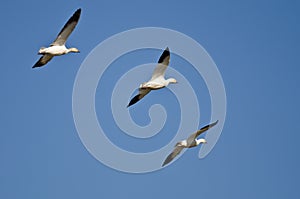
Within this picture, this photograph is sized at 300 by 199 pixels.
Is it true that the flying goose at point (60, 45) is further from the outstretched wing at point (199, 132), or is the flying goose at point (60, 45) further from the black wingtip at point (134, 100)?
the outstretched wing at point (199, 132)

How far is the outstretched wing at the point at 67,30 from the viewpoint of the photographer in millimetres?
43656

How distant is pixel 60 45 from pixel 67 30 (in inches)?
37.3

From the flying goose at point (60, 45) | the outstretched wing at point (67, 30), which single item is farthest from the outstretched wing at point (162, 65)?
the outstretched wing at point (67, 30)

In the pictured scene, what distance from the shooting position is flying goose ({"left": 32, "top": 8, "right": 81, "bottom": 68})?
43.8 m

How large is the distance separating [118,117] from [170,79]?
124 inches

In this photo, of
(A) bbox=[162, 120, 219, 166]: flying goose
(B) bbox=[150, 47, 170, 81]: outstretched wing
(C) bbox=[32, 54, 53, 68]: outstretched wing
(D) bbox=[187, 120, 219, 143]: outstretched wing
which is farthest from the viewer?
(A) bbox=[162, 120, 219, 166]: flying goose

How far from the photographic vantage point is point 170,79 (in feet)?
152

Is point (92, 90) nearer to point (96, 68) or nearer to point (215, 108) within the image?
point (96, 68)

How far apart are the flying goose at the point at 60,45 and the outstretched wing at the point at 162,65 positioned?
11.3 ft

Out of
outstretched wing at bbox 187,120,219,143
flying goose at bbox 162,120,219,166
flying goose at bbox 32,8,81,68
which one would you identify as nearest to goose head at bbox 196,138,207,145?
flying goose at bbox 162,120,219,166

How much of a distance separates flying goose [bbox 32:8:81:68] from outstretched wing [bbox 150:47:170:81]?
135 inches

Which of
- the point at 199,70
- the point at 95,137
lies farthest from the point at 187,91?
the point at 95,137

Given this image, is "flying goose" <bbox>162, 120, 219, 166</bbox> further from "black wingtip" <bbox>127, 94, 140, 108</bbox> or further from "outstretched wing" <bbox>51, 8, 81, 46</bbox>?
"outstretched wing" <bbox>51, 8, 81, 46</bbox>

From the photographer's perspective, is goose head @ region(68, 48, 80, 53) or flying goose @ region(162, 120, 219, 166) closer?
goose head @ region(68, 48, 80, 53)
